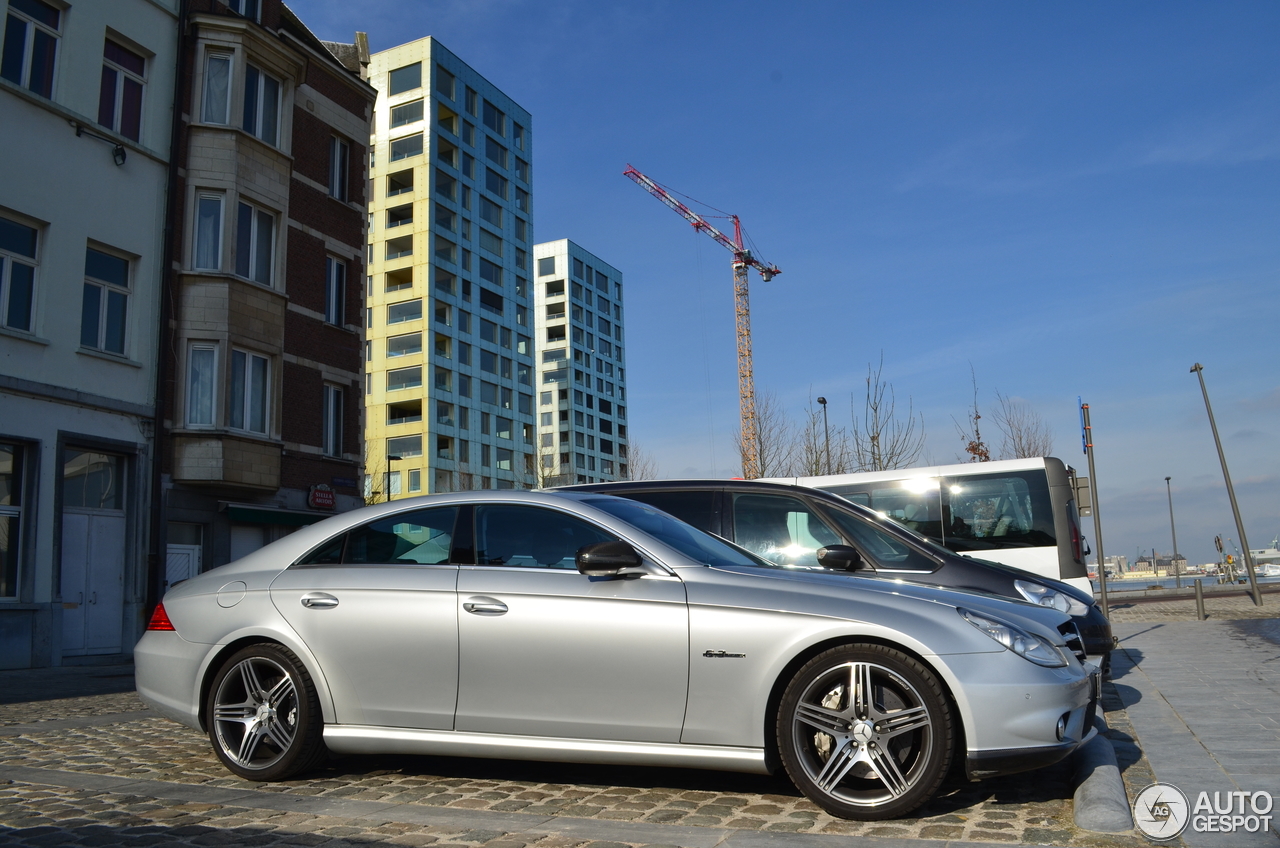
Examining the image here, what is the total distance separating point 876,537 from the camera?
7434 mm

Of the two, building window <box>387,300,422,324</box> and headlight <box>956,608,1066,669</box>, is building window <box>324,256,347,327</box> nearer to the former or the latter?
headlight <box>956,608,1066,669</box>

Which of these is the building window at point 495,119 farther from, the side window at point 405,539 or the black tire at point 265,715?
the black tire at point 265,715

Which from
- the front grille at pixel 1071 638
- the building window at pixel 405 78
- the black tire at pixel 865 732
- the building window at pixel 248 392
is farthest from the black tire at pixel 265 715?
the building window at pixel 405 78

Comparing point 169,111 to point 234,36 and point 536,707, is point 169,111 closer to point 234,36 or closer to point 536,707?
point 234,36

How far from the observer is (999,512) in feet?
51.5

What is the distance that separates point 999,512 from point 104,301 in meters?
15.8

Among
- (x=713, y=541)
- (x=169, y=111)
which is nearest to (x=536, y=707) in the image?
(x=713, y=541)

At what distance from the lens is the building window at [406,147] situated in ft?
208

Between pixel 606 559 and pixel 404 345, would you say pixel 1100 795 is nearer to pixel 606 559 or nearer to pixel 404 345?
pixel 606 559

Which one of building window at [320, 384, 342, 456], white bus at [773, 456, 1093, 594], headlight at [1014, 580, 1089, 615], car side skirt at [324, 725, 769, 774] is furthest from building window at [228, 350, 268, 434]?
headlight at [1014, 580, 1089, 615]

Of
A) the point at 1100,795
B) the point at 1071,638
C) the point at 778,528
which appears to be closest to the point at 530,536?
the point at 1071,638

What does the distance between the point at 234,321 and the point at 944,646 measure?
19266 mm

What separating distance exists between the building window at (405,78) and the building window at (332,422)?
43.7 metres
